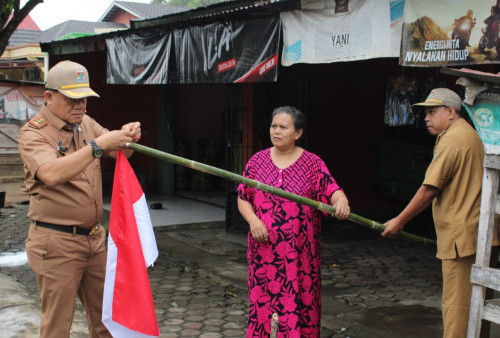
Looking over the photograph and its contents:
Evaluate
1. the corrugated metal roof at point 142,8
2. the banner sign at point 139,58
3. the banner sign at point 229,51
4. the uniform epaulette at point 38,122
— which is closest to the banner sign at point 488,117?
the uniform epaulette at point 38,122

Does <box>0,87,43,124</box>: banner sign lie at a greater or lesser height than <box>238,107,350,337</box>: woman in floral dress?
greater

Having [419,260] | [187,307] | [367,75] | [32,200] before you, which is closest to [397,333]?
[187,307]

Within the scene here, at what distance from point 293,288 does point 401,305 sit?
2.25 meters

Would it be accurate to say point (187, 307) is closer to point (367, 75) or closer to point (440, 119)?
point (440, 119)

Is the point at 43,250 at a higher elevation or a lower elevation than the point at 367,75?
lower

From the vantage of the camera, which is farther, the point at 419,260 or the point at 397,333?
the point at 419,260

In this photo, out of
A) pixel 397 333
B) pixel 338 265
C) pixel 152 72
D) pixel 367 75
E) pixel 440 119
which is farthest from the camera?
pixel 367 75

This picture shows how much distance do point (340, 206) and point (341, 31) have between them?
253 centimetres

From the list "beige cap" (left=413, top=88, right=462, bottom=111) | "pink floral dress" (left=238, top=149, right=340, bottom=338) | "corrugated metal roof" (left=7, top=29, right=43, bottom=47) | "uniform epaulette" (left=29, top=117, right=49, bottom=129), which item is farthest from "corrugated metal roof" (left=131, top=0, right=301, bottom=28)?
"corrugated metal roof" (left=7, top=29, right=43, bottom=47)

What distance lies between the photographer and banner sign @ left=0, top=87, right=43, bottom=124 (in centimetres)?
1605

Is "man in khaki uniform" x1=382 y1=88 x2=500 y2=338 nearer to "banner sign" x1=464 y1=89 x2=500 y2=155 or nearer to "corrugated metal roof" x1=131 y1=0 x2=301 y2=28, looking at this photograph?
"banner sign" x1=464 y1=89 x2=500 y2=155

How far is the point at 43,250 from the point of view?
11.1ft

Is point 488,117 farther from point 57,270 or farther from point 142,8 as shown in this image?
point 142,8

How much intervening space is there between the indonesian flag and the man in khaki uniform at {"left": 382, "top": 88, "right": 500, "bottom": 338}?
1.79 m
